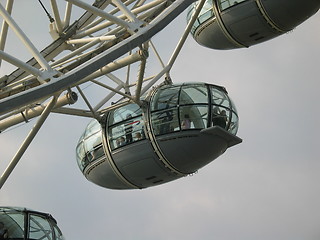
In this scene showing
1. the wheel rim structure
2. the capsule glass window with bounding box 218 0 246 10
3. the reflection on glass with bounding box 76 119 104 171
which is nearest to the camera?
the wheel rim structure

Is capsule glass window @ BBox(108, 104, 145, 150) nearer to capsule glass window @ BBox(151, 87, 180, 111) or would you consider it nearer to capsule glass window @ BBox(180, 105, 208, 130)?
capsule glass window @ BBox(151, 87, 180, 111)

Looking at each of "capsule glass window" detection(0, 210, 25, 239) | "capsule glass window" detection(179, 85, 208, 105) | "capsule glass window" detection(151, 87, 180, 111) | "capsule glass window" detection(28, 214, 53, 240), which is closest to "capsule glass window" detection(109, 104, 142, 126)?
"capsule glass window" detection(151, 87, 180, 111)

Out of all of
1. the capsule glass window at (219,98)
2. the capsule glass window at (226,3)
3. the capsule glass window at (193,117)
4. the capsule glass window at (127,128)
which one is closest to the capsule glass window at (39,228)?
the capsule glass window at (127,128)

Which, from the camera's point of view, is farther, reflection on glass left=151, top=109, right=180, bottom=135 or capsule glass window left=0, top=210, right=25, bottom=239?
reflection on glass left=151, top=109, right=180, bottom=135

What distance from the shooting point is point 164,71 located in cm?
2491

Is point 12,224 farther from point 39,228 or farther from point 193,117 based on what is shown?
point 193,117

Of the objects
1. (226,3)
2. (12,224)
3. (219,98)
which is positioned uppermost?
(226,3)

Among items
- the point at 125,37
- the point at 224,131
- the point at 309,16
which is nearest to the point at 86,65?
the point at 125,37

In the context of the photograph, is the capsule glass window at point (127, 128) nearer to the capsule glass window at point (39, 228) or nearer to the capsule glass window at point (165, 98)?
the capsule glass window at point (165, 98)

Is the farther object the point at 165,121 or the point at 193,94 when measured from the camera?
the point at 193,94

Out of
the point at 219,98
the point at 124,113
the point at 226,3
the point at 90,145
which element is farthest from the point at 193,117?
the point at 226,3

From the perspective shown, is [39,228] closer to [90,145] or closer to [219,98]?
[90,145]

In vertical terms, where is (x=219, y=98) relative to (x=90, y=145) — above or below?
above

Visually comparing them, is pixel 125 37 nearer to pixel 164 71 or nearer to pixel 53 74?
pixel 53 74
